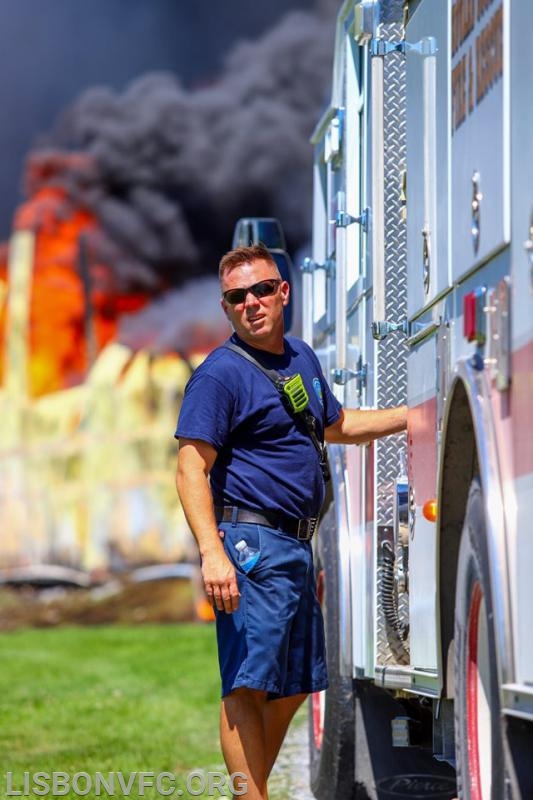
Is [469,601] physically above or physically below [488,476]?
below

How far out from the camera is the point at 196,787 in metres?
7.34

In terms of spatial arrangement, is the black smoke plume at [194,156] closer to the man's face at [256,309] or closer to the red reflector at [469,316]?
the man's face at [256,309]

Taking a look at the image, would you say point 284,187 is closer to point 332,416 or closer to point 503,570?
point 332,416

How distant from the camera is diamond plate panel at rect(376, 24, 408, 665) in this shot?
5.83 m

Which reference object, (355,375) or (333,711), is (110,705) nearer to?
(333,711)

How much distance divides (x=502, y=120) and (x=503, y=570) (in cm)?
99

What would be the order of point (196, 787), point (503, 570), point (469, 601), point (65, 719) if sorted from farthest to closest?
point (65, 719), point (196, 787), point (469, 601), point (503, 570)

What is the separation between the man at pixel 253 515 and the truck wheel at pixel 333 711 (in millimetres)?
1116

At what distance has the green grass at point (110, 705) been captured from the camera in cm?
819

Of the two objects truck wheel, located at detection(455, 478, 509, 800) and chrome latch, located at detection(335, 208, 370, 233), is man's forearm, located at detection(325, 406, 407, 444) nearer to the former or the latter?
chrome latch, located at detection(335, 208, 370, 233)

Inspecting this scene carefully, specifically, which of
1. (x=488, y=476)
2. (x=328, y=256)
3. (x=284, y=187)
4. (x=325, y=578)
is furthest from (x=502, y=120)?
(x=284, y=187)

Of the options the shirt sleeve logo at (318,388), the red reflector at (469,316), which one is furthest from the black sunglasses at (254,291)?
the red reflector at (469,316)

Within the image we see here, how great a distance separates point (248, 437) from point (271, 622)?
57 cm

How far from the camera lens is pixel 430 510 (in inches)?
185
